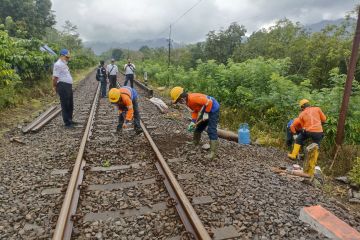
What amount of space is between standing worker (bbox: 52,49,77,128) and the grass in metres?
1.68

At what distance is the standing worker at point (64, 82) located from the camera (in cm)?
790

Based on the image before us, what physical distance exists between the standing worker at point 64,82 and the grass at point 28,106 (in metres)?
1.68

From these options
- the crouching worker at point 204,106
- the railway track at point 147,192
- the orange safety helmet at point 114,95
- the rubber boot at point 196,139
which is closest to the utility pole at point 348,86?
the railway track at point 147,192

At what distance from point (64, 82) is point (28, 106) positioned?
472cm

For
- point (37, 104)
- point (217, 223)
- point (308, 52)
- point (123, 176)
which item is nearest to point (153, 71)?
point (37, 104)

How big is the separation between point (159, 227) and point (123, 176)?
5.48 ft

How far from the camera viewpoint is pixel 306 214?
363cm

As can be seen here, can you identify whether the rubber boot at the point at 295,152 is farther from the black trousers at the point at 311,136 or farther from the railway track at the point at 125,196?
the railway track at the point at 125,196

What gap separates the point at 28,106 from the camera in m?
11.7

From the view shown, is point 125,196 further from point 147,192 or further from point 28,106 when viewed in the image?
point 28,106

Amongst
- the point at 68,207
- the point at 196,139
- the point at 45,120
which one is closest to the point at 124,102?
the point at 196,139

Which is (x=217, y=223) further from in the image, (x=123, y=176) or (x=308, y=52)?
(x=308, y=52)

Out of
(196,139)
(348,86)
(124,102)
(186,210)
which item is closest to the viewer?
(186,210)

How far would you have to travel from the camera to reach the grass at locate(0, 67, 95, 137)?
899cm
